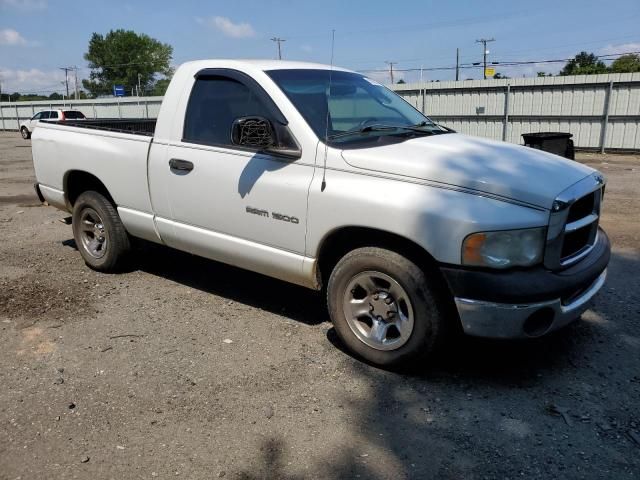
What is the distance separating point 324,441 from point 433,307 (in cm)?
100

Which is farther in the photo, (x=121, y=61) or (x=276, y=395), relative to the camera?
(x=121, y=61)

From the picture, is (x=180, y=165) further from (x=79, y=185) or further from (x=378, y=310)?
(x=378, y=310)

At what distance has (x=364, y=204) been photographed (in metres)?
3.46

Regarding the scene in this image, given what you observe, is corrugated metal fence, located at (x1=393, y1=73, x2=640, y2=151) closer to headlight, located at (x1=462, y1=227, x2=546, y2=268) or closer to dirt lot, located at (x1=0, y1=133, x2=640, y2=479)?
dirt lot, located at (x1=0, y1=133, x2=640, y2=479)

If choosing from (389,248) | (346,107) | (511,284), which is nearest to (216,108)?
(346,107)

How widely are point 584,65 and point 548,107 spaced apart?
53472 millimetres

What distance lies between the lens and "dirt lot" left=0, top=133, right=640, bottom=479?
9.14 ft

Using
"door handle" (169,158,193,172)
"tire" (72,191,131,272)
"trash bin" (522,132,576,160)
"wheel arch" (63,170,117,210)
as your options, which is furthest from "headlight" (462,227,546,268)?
"trash bin" (522,132,576,160)

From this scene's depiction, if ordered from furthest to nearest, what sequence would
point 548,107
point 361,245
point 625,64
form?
point 625,64 < point 548,107 < point 361,245

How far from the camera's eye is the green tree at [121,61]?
106438 millimetres

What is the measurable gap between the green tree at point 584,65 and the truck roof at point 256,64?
60831 mm

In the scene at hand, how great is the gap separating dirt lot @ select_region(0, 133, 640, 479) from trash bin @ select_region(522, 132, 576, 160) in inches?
119

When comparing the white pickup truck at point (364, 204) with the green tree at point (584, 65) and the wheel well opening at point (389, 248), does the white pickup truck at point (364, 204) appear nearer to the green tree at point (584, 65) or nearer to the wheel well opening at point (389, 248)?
the wheel well opening at point (389, 248)

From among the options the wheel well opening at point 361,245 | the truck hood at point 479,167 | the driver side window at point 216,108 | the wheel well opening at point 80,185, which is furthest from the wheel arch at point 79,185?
the truck hood at point 479,167
